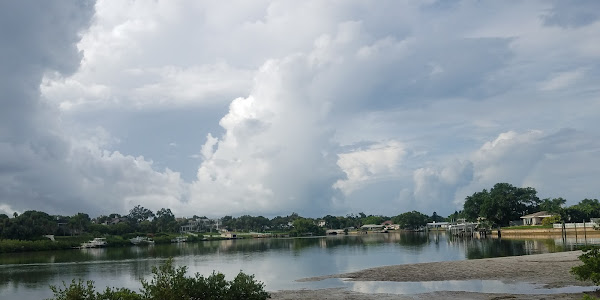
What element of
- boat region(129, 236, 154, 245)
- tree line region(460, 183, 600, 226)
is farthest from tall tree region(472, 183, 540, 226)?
boat region(129, 236, 154, 245)

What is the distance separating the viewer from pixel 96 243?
514ft

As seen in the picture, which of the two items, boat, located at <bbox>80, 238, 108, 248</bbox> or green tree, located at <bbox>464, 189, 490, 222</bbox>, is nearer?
boat, located at <bbox>80, 238, 108, 248</bbox>

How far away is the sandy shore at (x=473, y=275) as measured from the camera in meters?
32.7

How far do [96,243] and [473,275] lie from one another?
140m

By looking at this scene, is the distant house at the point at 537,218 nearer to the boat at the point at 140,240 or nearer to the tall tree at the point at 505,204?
the tall tree at the point at 505,204

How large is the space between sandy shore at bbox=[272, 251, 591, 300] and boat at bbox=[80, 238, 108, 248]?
125 metres

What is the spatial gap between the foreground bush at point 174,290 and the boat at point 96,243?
145927 millimetres

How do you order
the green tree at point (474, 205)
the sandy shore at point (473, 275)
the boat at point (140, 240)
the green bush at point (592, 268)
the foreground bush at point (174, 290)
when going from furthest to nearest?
the boat at point (140, 240)
the green tree at point (474, 205)
the sandy shore at point (473, 275)
the green bush at point (592, 268)
the foreground bush at point (174, 290)

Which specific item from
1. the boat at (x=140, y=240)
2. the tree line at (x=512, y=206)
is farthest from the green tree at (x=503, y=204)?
the boat at (x=140, y=240)

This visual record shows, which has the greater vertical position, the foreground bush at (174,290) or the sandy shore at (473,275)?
the foreground bush at (174,290)

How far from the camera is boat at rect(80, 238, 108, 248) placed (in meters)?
153

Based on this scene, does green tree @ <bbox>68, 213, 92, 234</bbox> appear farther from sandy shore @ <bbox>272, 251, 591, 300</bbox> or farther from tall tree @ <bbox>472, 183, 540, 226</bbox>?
sandy shore @ <bbox>272, 251, 591, 300</bbox>

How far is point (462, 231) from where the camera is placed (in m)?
155

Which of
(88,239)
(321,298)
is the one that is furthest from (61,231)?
(321,298)
